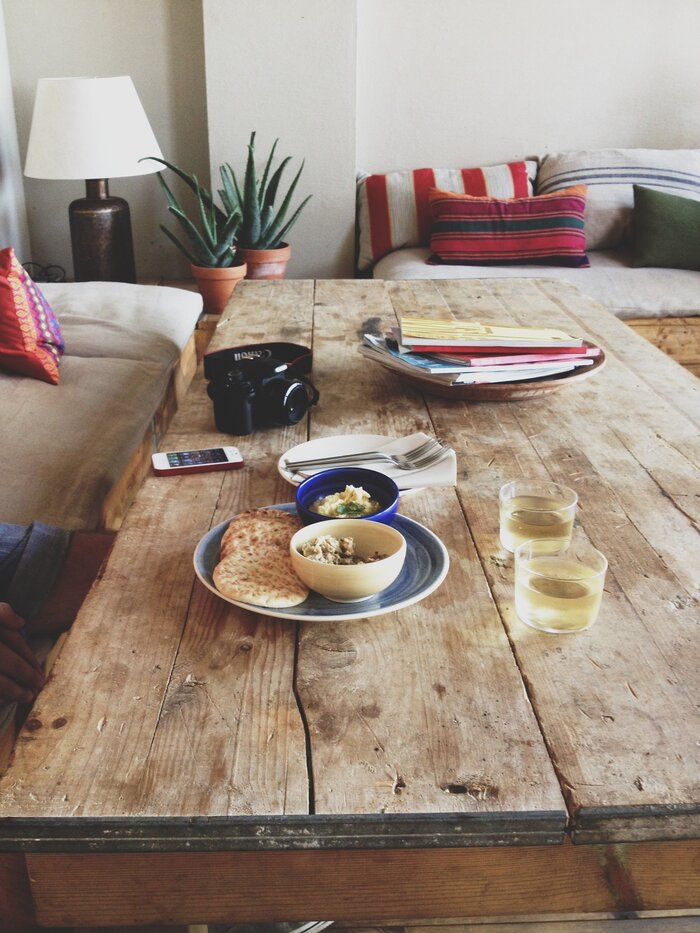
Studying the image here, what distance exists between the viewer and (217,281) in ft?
11.0

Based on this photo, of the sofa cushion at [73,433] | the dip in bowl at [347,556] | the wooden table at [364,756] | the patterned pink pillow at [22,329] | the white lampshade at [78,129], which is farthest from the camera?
the white lampshade at [78,129]

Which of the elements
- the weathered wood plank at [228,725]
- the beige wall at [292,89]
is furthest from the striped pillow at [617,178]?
the weathered wood plank at [228,725]

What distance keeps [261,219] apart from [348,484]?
2626mm

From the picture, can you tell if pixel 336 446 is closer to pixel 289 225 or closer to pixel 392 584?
pixel 392 584

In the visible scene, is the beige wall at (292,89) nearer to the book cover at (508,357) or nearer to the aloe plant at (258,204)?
the aloe plant at (258,204)

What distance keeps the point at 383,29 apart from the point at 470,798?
3711 mm

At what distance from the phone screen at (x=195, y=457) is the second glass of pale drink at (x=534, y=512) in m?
0.42

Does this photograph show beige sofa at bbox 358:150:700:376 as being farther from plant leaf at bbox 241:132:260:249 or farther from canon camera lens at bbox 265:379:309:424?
canon camera lens at bbox 265:379:309:424

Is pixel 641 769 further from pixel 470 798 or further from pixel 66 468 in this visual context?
pixel 66 468

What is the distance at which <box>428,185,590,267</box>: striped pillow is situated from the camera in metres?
3.55

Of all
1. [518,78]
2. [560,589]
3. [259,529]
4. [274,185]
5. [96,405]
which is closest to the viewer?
[560,589]

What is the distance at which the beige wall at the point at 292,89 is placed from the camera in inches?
137

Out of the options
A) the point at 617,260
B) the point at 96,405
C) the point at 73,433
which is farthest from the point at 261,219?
the point at 73,433

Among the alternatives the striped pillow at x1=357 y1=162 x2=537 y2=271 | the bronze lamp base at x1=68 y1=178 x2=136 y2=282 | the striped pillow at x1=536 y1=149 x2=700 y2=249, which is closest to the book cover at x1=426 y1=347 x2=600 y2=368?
the bronze lamp base at x1=68 y1=178 x2=136 y2=282
